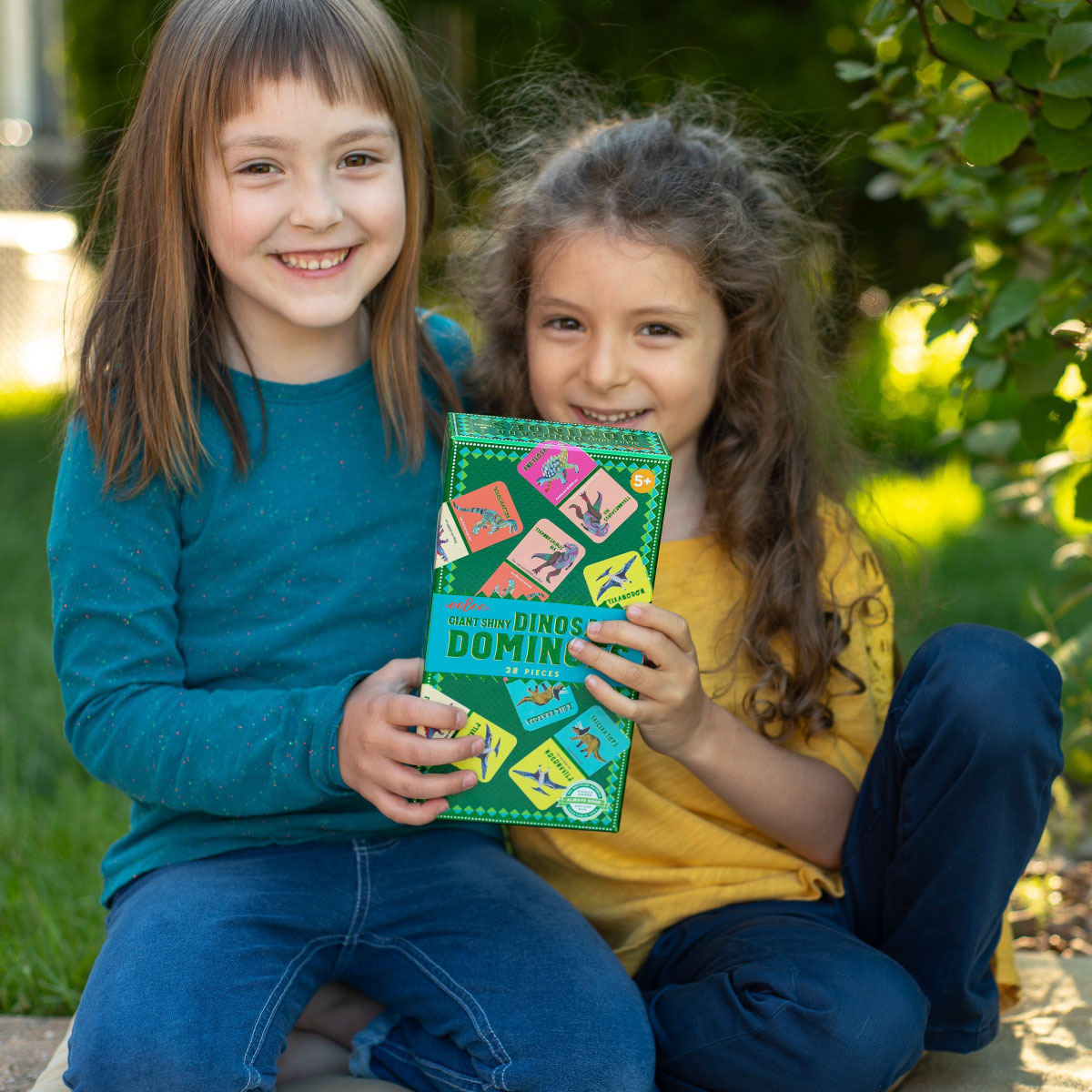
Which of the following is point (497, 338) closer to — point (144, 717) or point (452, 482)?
point (452, 482)

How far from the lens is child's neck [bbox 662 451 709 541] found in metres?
2.04

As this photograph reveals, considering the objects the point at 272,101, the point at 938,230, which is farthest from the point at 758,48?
the point at 272,101

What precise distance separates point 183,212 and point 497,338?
1.87ft

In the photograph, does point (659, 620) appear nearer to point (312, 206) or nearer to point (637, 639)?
point (637, 639)

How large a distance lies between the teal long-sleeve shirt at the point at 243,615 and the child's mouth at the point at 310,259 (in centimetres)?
18

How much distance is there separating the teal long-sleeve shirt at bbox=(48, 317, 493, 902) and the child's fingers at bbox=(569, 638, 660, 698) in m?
0.33

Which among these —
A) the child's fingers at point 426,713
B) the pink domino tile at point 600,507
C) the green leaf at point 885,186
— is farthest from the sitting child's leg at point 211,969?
the green leaf at point 885,186

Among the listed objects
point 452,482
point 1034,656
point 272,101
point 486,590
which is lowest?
point 1034,656

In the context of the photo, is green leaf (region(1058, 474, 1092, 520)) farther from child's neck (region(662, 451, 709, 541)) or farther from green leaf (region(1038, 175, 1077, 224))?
child's neck (region(662, 451, 709, 541))

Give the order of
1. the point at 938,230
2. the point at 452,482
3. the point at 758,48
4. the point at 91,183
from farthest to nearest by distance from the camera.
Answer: the point at 938,230
the point at 758,48
the point at 91,183
the point at 452,482

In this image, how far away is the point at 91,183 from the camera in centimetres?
237

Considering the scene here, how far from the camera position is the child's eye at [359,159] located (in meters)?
1.85

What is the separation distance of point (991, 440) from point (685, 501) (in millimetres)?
764

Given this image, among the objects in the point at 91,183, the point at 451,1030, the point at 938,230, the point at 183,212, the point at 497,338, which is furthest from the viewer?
the point at 938,230
